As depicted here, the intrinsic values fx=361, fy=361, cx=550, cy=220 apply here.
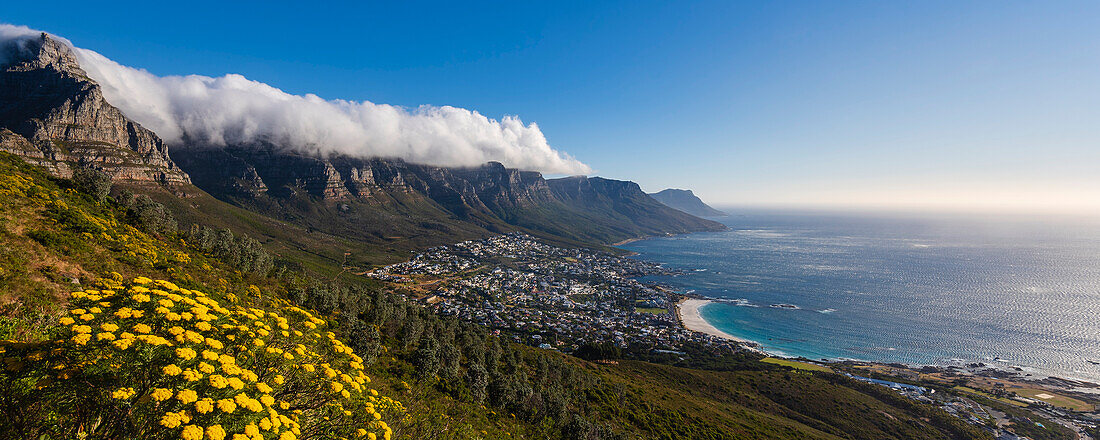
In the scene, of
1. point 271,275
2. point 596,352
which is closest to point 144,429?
point 271,275

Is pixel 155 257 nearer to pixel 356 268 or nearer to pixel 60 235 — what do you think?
pixel 60 235

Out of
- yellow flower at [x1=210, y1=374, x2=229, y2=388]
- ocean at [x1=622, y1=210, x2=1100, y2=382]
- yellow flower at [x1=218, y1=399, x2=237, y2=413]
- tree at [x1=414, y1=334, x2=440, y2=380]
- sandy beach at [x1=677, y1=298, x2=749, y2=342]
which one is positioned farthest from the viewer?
sandy beach at [x1=677, y1=298, x2=749, y2=342]

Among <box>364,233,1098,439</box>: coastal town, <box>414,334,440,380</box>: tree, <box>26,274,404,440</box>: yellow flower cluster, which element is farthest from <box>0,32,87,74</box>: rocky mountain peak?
<box>26,274,404,440</box>: yellow flower cluster

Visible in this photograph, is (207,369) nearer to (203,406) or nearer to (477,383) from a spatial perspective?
(203,406)

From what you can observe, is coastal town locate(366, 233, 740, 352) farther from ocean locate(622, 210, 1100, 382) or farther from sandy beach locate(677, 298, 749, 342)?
ocean locate(622, 210, 1100, 382)

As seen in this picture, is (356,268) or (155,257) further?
(356,268)

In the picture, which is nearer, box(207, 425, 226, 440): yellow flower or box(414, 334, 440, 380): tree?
box(207, 425, 226, 440): yellow flower
